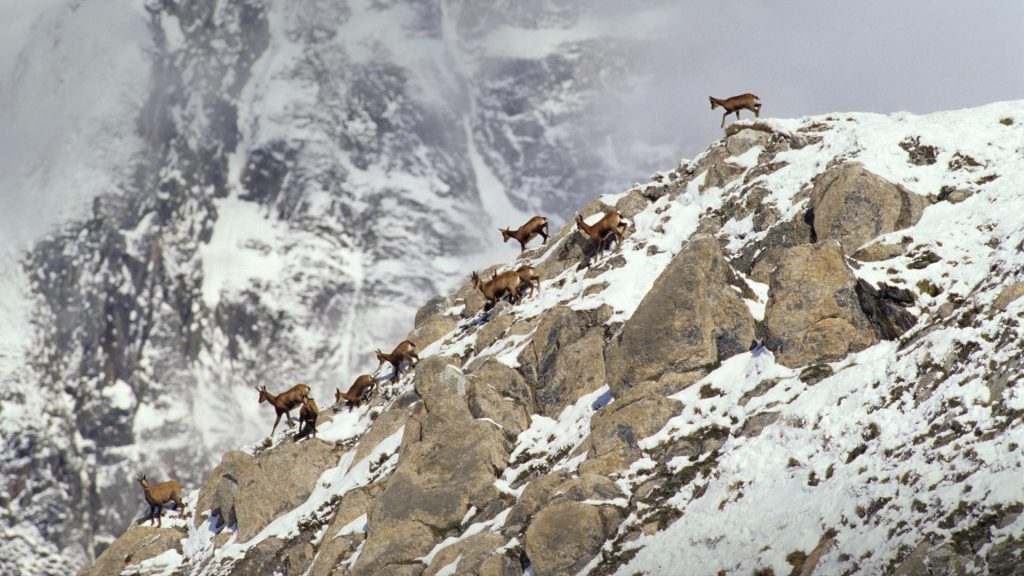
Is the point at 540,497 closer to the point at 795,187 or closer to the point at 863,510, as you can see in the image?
the point at 863,510

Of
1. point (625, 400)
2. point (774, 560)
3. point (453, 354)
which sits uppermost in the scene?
point (453, 354)

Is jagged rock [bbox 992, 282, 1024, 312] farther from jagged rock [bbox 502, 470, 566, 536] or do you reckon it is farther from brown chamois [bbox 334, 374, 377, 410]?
brown chamois [bbox 334, 374, 377, 410]

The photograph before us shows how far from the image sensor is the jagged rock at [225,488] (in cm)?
4138

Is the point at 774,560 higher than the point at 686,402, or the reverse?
the point at 686,402

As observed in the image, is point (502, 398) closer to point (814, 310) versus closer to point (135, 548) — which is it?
point (814, 310)

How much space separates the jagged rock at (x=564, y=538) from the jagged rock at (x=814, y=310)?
733cm

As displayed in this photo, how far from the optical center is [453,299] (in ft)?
186

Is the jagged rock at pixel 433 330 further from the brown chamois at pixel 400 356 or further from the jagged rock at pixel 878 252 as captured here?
the jagged rock at pixel 878 252

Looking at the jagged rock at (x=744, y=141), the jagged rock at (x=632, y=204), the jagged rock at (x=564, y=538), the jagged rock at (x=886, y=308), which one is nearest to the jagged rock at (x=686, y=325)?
the jagged rock at (x=886, y=308)

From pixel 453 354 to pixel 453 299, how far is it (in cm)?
1223

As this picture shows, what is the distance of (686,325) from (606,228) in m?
11.9

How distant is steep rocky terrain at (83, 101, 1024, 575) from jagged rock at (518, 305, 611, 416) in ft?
0.31

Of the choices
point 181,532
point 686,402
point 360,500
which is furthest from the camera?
point 181,532

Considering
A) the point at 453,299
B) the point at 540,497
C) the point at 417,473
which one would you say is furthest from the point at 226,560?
the point at 453,299
